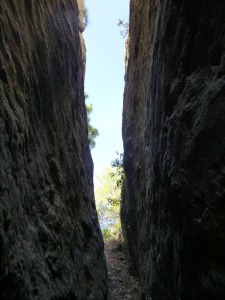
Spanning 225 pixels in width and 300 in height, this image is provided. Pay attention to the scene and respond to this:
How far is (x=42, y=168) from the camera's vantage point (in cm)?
842

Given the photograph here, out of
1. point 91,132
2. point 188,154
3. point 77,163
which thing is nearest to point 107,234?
point 91,132

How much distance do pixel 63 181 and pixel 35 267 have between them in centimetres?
392

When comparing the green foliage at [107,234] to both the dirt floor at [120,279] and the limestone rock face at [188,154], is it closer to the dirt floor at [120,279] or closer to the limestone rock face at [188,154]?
the dirt floor at [120,279]

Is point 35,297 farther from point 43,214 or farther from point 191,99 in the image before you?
point 191,99

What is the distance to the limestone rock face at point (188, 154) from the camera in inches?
223

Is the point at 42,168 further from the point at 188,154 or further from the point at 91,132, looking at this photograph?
the point at 91,132

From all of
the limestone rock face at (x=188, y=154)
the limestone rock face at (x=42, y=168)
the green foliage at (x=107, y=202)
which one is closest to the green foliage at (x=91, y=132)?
the green foliage at (x=107, y=202)

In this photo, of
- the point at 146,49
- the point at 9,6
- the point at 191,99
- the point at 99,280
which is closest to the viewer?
the point at 191,99

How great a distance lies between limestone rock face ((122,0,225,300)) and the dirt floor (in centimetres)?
428

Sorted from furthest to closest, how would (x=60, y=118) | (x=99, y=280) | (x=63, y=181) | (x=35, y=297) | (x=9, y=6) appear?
1. (x=99, y=280)
2. (x=60, y=118)
3. (x=63, y=181)
4. (x=9, y=6)
5. (x=35, y=297)

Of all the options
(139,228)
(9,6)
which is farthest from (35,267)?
(139,228)

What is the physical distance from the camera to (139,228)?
544 inches

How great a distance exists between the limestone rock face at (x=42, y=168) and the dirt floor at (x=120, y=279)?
4.85 feet

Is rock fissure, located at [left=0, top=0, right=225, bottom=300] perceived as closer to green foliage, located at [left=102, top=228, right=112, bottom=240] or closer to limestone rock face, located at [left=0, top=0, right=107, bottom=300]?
limestone rock face, located at [left=0, top=0, right=107, bottom=300]
